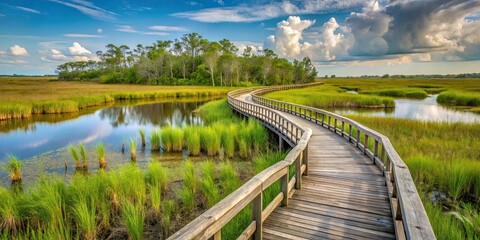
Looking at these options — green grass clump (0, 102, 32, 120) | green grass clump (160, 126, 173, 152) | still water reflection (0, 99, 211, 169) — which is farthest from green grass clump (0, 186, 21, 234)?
green grass clump (0, 102, 32, 120)

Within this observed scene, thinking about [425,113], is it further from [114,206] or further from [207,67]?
[207,67]

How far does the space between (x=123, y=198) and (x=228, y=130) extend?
8101 mm

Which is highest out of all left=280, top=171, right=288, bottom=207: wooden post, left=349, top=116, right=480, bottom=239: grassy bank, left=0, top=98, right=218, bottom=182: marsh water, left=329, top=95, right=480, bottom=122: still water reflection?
left=280, top=171, right=288, bottom=207: wooden post

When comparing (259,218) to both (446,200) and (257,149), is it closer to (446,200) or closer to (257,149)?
(446,200)

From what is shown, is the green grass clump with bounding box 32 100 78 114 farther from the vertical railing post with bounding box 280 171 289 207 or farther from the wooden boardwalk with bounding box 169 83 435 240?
the vertical railing post with bounding box 280 171 289 207

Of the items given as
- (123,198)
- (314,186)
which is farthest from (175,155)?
(314,186)

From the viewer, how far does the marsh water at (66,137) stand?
39.0 feet

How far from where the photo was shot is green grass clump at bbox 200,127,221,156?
1293 centimetres

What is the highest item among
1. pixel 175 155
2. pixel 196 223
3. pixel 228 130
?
pixel 196 223

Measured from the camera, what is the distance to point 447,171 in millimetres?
7355

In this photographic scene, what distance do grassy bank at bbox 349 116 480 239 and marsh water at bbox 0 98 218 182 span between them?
943 cm

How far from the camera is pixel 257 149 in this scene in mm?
12961

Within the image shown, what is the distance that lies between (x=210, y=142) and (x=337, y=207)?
→ 28.9 ft

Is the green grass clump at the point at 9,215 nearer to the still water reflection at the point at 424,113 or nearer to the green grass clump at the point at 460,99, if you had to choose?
the still water reflection at the point at 424,113
